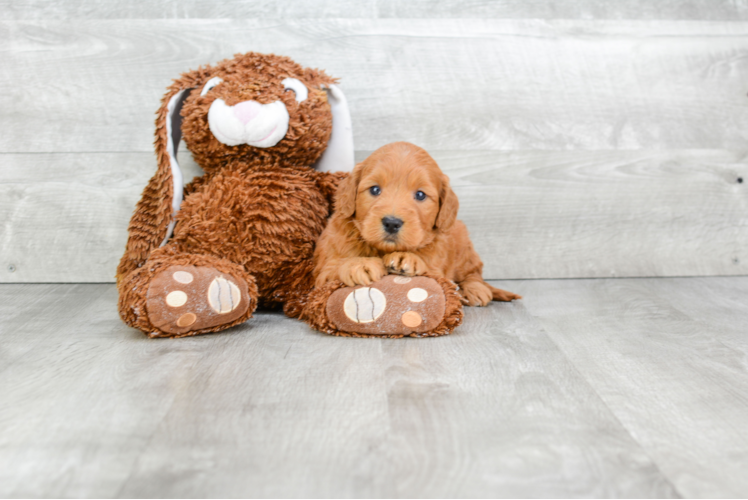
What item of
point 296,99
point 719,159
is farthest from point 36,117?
point 719,159

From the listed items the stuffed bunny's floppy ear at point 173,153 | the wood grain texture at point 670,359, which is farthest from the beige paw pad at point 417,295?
the stuffed bunny's floppy ear at point 173,153

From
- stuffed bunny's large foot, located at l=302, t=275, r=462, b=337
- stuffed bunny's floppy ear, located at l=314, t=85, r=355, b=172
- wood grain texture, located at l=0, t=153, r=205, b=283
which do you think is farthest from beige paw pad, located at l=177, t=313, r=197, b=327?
wood grain texture, located at l=0, t=153, r=205, b=283

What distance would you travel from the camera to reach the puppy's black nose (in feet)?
3.65

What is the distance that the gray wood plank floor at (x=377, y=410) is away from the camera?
66 centimetres

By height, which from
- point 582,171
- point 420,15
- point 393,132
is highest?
point 420,15

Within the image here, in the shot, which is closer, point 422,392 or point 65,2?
point 422,392

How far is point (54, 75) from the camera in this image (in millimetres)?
1565

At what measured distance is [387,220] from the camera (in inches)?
43.9

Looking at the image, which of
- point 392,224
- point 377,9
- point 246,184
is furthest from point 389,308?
point 377,9

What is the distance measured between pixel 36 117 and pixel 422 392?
126cm

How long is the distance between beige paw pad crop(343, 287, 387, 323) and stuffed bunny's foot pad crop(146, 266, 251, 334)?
209 millimetres

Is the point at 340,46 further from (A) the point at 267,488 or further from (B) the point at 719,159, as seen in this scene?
(A) the point at 267,488

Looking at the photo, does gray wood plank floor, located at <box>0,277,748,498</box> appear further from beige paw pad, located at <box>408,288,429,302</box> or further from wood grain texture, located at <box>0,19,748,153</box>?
wood grain texture, located at <box>0,19,748,153</box>

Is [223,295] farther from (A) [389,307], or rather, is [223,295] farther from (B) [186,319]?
(A) [389,307]
